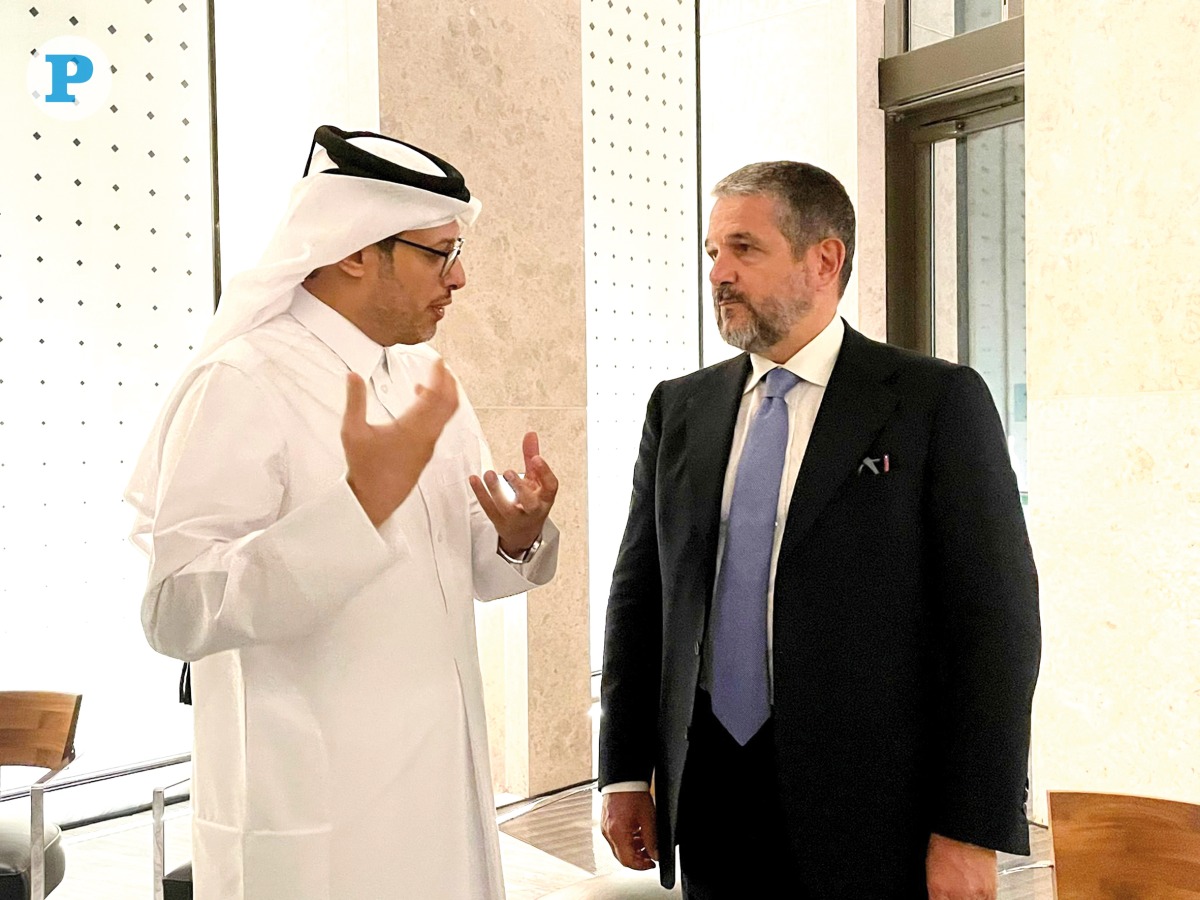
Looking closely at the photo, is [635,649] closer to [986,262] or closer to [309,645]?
[309,645]

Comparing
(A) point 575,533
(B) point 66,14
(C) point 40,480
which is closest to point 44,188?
(B) point 66,14

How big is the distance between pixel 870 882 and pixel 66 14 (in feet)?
12.5

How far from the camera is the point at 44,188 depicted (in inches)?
161

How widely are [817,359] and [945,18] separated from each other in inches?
154

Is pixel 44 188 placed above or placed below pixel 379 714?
above

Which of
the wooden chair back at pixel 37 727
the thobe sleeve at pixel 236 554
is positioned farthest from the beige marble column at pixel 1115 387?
the wooden chair back at pixel 37 727

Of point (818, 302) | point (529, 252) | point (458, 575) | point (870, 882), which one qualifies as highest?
point (529, 252)

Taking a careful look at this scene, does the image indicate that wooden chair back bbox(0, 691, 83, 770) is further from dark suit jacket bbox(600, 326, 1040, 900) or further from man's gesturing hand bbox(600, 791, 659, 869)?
dark suit jacket bbox(600, 326, 1040, 900)

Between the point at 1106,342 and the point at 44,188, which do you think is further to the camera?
the point at 44,188

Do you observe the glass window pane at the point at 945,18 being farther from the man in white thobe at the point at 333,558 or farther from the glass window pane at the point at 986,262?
the man in white thobe at the point at 333,558

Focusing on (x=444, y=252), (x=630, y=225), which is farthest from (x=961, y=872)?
(x=630, y=225)

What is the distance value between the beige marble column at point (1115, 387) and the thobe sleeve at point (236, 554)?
2.76 meters

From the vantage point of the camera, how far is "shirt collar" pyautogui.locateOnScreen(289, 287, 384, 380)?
200 cm

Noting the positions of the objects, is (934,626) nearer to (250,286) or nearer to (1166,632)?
(250,286)
